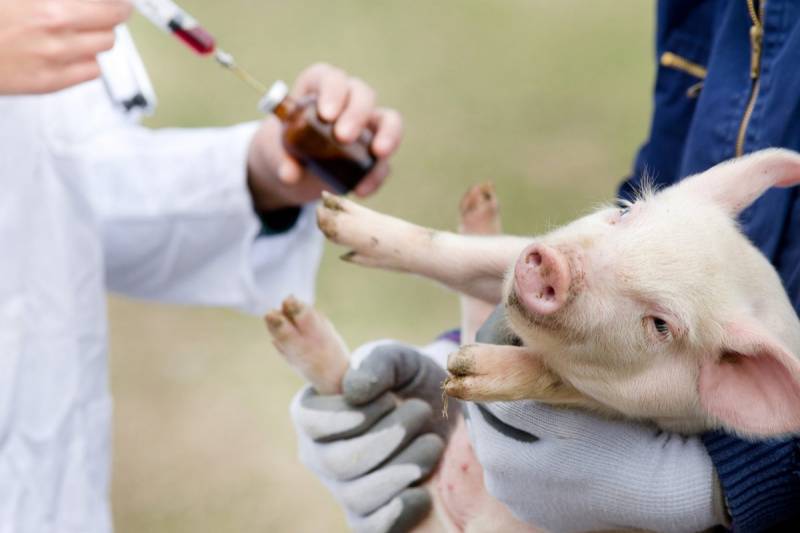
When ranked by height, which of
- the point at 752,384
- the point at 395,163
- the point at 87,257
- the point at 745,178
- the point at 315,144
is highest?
the point at 745,178

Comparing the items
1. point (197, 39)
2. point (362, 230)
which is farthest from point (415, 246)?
point (197, 39)

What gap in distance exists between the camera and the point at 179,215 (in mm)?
1362

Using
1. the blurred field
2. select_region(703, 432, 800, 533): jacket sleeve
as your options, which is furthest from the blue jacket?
the blurred field

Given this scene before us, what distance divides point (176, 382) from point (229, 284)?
113 cm

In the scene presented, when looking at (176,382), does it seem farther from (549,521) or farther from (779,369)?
(779,369)

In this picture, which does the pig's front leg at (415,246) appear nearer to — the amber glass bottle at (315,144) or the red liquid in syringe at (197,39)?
the amber glass bottle at (315,144)

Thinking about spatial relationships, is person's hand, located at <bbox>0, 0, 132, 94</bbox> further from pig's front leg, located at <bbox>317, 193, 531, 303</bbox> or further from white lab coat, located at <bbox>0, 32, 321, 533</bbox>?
pig's front leg, located at <bbox>317, 193, 531, 303</bbox>

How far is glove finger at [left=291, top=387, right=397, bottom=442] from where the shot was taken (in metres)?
0.94

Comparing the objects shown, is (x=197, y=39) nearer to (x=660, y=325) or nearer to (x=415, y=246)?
(x=415, y=246)

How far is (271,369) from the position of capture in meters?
2.47

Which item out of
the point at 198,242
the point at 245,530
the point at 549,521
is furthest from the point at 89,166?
the point at 245,530

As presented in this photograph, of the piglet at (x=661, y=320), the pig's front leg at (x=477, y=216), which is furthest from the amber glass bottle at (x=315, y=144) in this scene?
the piglet at (x=661, y=320)

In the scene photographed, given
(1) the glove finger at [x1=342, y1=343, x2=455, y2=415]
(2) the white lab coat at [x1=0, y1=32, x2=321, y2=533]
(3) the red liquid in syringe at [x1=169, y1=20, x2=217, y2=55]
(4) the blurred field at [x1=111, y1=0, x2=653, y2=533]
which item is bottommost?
(4) the blurred field at [x1=111, y1=0, x2=653, y2=533]

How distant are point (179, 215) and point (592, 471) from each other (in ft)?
2.62
